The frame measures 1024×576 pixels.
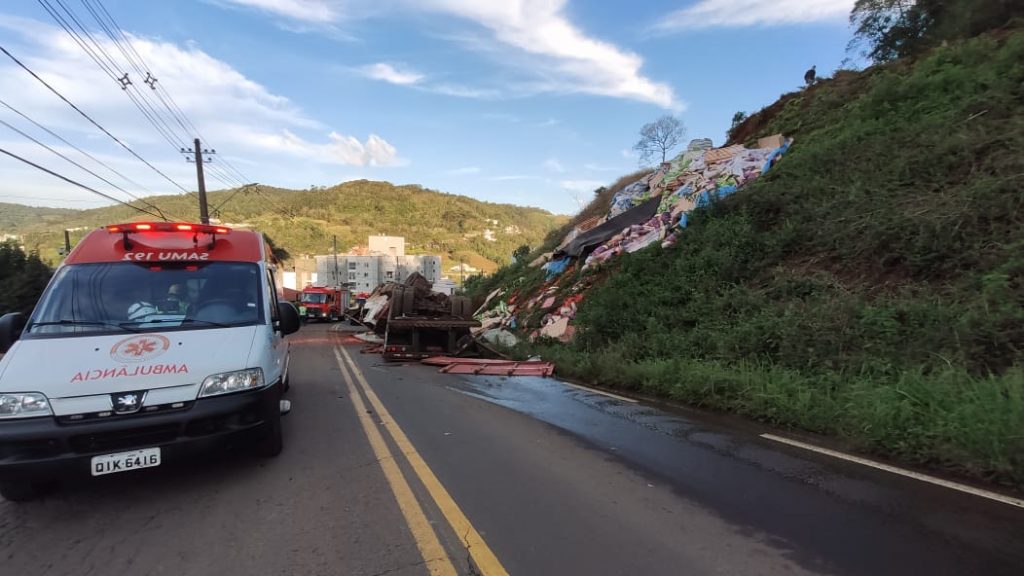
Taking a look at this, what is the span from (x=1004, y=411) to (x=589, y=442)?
11.8 ft

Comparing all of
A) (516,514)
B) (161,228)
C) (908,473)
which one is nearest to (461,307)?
(161,228)

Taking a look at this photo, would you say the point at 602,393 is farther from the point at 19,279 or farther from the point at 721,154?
→ the point at 19,279

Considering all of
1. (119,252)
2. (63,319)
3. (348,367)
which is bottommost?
(348,367)

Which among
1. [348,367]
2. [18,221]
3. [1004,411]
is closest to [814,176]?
[1004,411]

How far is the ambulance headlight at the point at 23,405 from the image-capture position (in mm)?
3756

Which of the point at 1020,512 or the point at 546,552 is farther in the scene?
the point at 1020,512

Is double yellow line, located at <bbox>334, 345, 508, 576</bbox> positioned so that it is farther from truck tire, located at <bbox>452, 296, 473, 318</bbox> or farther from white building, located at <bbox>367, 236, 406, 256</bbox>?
white building, located at <bbox>367, 236, 406, 256</bbox>

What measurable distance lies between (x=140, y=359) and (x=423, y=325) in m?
9.85

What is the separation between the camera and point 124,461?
3887mm

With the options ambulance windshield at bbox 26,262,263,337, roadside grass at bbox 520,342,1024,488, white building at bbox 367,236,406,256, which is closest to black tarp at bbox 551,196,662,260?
roadside grass at bbox 520,342,1024,488

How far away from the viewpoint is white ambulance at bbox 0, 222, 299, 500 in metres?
3.79

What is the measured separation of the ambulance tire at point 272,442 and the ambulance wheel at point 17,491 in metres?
1.60

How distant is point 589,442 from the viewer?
5.69 meters

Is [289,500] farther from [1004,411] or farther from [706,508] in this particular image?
[1004,411]
